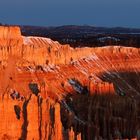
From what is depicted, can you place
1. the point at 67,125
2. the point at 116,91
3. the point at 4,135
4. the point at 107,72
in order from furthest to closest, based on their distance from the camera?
the point at 107,72 < the point at 116,91 < the point at 67,125 < the point at 4,135

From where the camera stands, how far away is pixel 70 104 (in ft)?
205

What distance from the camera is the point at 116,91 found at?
7388 centimetres

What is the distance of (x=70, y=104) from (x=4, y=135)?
72.8 feet

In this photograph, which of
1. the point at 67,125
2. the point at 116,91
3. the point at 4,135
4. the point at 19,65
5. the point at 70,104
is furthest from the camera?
the point at 116,91

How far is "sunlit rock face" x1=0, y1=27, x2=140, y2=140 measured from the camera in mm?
41844

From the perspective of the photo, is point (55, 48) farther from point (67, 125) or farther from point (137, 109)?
point (67, 125)

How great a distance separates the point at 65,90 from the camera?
2638 inches

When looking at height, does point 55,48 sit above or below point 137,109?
above

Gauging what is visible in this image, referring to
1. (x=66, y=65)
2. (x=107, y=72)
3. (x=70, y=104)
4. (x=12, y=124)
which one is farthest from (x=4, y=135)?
(x=107, y=72)

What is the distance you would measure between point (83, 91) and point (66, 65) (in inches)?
226

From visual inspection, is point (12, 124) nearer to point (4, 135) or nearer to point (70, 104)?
point (4, 135)

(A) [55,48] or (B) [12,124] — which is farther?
A: (A) [55,48]

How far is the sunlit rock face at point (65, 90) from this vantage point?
4184cm

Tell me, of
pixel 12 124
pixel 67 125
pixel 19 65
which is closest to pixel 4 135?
pixel 12 124
